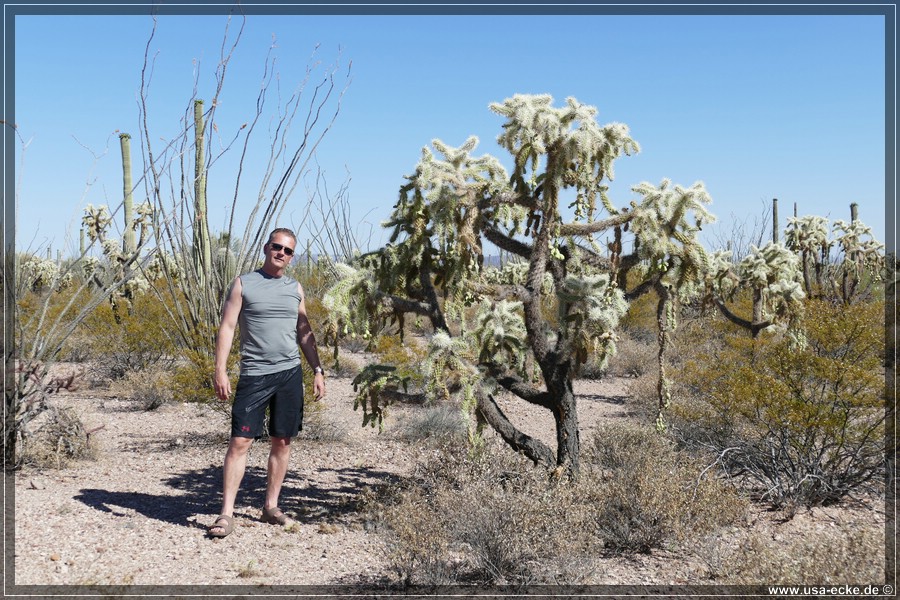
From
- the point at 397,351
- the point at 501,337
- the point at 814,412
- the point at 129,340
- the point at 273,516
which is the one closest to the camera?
the point at 273,516

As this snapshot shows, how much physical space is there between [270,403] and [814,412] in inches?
158

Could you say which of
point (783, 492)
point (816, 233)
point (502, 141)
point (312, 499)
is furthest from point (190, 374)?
point (816, 233)

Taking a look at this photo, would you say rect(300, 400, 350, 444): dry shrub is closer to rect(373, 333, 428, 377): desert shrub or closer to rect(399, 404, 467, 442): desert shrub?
rect(399, 404, 467, 442): desert shrub

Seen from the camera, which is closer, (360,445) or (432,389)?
(432,389)

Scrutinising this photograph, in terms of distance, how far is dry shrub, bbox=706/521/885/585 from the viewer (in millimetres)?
3662

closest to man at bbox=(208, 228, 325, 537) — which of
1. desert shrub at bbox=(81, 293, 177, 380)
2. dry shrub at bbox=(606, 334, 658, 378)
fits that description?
desert shrub at bbox=(81, 293, 177, 380)

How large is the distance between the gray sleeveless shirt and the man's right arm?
0.05m

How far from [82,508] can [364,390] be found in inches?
82.4

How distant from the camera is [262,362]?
Result: 489cm

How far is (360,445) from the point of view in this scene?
7.96 meters

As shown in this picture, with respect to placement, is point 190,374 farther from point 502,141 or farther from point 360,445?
point 502,141

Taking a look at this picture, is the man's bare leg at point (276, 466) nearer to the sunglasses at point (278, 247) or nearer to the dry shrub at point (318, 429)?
the sunglasses at point (278, 247)

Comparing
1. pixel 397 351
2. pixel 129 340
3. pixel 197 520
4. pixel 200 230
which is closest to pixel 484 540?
pixel 197 520

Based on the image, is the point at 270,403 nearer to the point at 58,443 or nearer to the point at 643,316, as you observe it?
the point at 58,443
